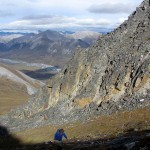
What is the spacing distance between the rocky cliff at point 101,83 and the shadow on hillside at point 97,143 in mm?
8477

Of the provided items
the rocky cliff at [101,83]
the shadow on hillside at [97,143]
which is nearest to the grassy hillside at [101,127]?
the shadow on hillside at [97,143]

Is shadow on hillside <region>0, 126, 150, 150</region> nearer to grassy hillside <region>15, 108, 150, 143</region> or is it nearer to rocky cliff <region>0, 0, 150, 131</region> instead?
grassy hillside <region>15, 108, 150, 143</region>

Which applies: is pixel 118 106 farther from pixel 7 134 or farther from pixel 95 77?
pixel 7 134

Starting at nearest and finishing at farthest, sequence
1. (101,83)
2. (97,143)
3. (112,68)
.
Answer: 1. (97,143)
2. (101,83)
3. (112,68)

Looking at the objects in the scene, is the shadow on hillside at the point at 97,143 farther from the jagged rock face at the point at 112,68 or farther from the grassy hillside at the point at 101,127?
the jagged rock face at the point at 112,68

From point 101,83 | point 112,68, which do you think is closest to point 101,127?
point 101,83

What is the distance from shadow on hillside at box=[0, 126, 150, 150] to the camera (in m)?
26.4

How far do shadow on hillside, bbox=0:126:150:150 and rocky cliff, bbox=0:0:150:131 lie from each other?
848 centimetres

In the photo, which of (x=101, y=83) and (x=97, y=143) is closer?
(x=97, y=143)

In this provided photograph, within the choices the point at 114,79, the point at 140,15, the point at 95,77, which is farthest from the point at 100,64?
the point at 140,15

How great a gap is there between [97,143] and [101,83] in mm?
36819

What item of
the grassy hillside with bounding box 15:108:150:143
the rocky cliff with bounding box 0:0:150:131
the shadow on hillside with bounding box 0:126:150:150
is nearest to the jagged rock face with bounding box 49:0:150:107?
the rocky cliff with bounding box 0:0:150:131

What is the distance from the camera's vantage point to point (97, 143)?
126 feet

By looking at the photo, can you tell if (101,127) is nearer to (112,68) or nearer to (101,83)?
(101,83)
